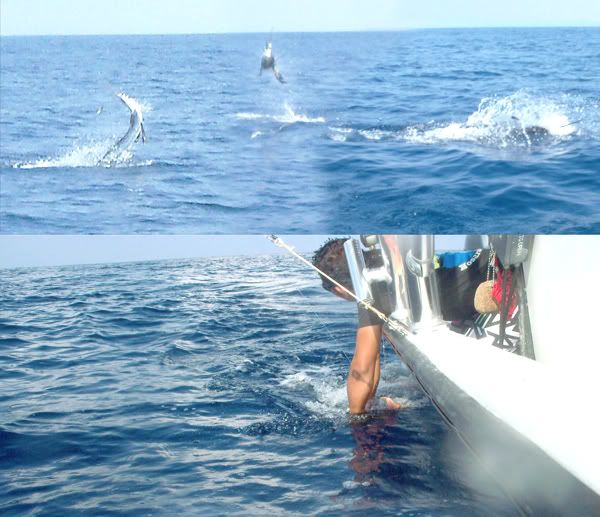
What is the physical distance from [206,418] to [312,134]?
558 centimetres

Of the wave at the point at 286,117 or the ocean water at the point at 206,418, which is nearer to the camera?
the ocean water at the point at 206,418

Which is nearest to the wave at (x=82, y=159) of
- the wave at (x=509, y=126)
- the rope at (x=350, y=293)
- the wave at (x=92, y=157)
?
the wave at (x=92, y=157)

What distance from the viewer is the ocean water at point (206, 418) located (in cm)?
216

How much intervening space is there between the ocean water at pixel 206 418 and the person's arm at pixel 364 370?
0.28ft

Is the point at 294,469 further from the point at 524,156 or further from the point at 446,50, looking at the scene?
the point at 446,50

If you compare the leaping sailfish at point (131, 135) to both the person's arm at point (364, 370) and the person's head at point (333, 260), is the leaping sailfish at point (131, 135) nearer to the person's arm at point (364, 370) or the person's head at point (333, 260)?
the person's head at point (333, 260)

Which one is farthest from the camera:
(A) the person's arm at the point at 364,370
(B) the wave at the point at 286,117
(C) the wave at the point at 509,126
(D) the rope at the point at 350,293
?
(B) the wave at the point at 286,117

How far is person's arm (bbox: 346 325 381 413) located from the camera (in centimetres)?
294

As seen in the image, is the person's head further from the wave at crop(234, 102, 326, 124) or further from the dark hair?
the wave at crop(234, 102, 326, 124)

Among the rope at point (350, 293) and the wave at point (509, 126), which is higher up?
the wave at point (509, 126)

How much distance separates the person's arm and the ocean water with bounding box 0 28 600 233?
145 inches

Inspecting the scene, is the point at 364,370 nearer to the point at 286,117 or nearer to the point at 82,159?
the point at 286,117

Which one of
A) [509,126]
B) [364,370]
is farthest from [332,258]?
[509,126]

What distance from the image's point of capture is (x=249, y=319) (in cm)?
443
